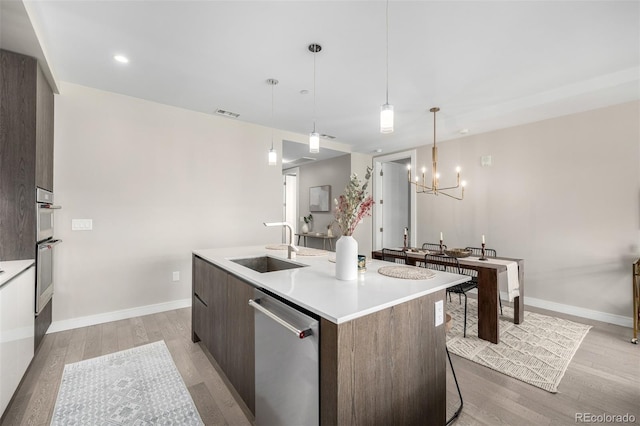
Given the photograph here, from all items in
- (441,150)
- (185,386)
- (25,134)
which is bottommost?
(185,386)

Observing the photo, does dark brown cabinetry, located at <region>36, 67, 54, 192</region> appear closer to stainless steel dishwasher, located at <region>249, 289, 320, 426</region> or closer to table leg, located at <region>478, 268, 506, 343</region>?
stainless steel dishwasher, located at <region>249, 289, 320, 426</region>

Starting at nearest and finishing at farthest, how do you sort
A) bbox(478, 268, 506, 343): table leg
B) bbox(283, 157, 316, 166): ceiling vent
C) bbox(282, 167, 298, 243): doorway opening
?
bbox(478, 268, 506, 343): table leg → bbox(283, 157, 316, 166): ceiling vent → bbox(282, 167, 298, 243): doorway opening

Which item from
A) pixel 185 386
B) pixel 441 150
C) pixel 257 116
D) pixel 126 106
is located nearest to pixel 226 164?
pixel 257 116

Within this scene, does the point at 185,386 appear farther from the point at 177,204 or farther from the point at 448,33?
the point at 448,33

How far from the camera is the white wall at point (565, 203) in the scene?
329 cm

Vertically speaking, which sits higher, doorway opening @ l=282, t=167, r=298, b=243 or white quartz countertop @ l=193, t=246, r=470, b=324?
doorway opening @ l=282, t=167, r=298, b=243

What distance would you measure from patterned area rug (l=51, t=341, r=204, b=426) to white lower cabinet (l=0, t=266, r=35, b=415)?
0.29m

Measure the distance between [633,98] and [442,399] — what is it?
12.7ft

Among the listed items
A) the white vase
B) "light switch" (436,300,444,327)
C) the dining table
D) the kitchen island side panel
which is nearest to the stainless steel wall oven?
the white vase

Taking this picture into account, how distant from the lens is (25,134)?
236 cm

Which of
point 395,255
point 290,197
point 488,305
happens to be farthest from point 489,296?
point 290,197

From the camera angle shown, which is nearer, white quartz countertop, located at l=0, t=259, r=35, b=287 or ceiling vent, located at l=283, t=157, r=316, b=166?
white quartz countertop, located at l=0, t=259, r=35, b=287

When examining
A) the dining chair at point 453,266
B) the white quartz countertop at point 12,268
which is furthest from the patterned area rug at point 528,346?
the white quartz countertop at point 12,268

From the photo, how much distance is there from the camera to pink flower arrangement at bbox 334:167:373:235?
1.56m
